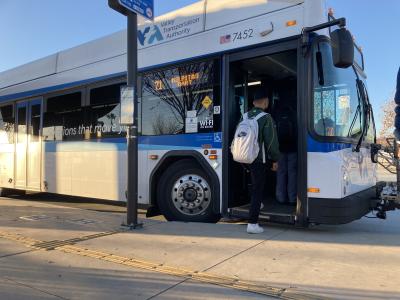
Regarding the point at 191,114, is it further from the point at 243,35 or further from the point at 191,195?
the point at 243,35

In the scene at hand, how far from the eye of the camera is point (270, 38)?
227 inches

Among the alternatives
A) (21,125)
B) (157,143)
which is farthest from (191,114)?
(21,125)

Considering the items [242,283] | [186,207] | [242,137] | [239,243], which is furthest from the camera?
A: [186,207]

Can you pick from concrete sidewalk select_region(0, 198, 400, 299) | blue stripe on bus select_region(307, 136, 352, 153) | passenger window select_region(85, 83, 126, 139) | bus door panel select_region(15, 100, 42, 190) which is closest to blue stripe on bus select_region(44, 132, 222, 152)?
passenger window select_region(85, 83, 126, 139)

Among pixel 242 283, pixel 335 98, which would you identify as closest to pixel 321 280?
pixel 242 283

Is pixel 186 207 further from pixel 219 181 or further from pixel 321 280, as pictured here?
pixel 321 280

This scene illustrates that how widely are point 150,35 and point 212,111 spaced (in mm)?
1998

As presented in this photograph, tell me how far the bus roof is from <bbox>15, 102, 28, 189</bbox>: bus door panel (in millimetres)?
682

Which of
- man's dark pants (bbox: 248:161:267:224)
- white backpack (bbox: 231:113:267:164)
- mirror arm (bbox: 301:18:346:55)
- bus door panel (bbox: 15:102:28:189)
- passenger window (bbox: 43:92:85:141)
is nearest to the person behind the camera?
mirror arm (bbox: 301:18:346:55)

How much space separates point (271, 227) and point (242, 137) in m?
1.46

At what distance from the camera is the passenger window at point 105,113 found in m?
7.78

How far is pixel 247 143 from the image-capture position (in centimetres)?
559

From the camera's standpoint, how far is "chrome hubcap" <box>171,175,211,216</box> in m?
6.52

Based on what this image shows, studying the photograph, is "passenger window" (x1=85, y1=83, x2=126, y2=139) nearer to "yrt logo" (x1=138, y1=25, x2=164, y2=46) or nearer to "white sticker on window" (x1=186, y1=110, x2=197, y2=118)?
"yrt logo" (x1=138, y1=25, x2=164, y2=46)
